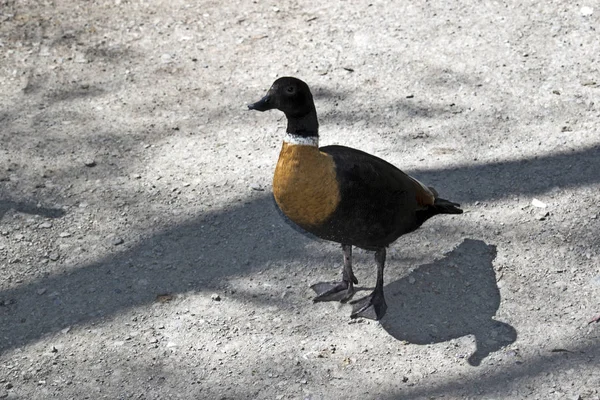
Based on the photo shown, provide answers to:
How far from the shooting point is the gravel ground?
4676mm

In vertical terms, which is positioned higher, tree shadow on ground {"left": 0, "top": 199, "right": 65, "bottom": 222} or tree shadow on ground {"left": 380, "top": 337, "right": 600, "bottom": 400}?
tree shadow on ground {"left": 0, "top": 199, "right": 65, "bottom": 222}

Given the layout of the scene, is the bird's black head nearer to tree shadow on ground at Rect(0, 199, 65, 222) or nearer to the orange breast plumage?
the orange breast plumage

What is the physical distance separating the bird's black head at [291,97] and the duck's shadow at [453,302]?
4.41 ft

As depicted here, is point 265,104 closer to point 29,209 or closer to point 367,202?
point 367,202

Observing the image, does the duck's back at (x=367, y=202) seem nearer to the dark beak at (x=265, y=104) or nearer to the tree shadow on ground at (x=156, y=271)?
the dark beak at (x=265, y=104)

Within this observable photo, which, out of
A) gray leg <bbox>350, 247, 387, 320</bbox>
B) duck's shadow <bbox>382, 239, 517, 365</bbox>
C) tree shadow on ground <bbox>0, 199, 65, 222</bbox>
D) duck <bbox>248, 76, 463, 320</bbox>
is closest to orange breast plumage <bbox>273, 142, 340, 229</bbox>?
duck <bbox>248, 76, 463, 320</bbox>

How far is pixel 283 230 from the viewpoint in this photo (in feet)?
18.7

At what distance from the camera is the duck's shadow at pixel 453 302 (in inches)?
190

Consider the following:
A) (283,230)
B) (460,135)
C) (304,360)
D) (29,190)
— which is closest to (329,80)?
(460,135)

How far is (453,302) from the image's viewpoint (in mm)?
5078

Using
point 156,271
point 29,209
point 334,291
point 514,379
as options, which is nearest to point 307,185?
point 334,291

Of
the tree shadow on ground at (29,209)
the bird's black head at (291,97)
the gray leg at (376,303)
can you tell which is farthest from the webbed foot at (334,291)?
the tree shadow on ground at (29,209)

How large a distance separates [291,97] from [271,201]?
1.54 metres

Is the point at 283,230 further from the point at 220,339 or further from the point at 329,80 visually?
the point at 329,80
